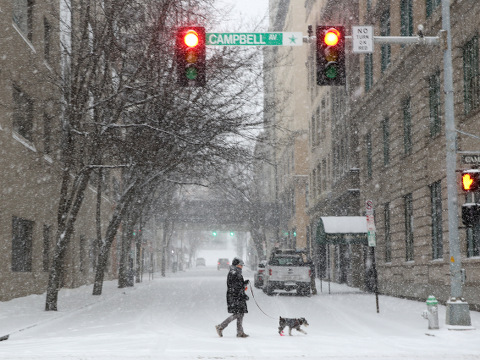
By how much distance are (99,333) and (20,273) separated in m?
12.0

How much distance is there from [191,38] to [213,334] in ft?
20.1

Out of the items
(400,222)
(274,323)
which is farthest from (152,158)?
(274,323)

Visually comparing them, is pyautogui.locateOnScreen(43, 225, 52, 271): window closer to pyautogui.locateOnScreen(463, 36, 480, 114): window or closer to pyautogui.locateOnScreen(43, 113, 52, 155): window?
pyautogui.locateOnScreen(43, 113, 52, 155): window

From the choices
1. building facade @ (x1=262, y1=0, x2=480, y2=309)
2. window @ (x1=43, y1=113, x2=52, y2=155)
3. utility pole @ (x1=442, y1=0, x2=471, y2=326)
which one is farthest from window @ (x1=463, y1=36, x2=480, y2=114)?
window @ (x1=43, y1=113, x2=52, y2=155)

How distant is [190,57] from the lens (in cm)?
1213

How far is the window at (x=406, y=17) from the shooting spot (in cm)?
2570

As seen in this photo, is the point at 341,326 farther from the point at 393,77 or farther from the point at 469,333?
the point at 393,77

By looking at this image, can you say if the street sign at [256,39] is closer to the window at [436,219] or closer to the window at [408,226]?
the window at [436,219]

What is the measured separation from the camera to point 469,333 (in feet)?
46.7

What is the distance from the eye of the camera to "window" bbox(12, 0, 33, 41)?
25669mm

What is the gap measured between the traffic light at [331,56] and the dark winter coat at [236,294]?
4.37 metres

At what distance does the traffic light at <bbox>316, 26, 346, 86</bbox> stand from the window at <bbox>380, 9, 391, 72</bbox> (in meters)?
17.7

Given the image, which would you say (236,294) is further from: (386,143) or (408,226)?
(386,143)

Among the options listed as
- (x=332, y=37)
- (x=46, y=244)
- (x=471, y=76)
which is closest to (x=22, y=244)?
(x=46, y=244)
